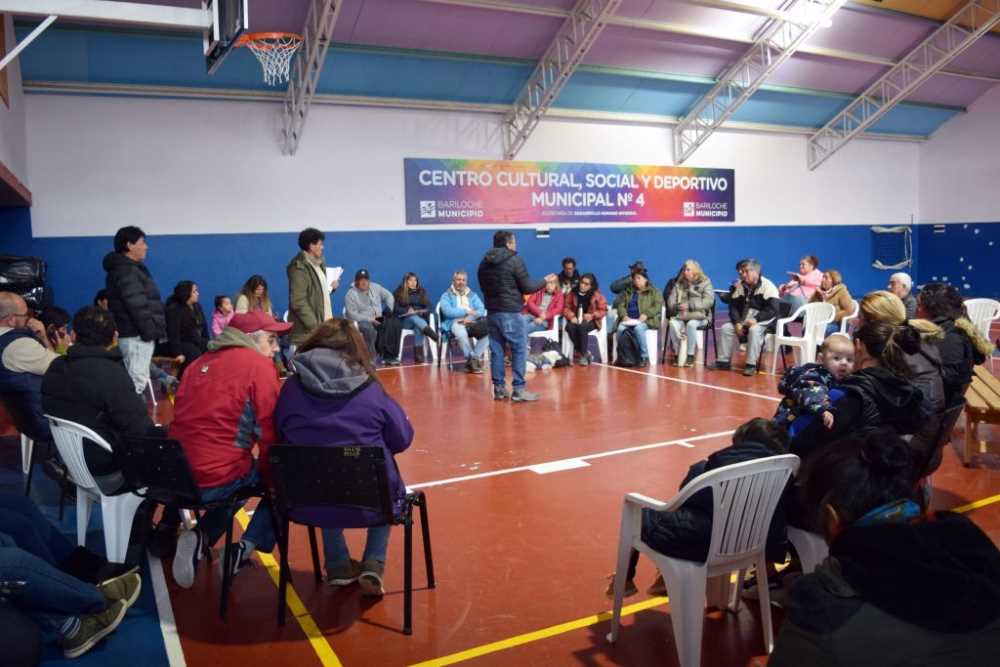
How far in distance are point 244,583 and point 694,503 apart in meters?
1.90

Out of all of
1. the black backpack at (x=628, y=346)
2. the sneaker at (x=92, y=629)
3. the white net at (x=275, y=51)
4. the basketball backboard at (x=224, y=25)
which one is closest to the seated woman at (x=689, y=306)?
the black backpack at (x=628, y=346)

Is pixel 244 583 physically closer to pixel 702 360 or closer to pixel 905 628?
pixel 905 628

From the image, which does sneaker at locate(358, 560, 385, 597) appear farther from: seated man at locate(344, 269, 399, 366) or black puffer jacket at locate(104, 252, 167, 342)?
seated man at locate(344, 269, 399, 366)

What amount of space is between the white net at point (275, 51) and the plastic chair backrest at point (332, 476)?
5592mm

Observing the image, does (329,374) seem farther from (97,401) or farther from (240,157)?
(240,157)

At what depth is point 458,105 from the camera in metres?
11.5

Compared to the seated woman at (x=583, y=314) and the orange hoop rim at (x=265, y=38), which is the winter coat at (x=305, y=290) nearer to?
the orange hoop rim at (x=265, y=38)

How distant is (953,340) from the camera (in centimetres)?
377

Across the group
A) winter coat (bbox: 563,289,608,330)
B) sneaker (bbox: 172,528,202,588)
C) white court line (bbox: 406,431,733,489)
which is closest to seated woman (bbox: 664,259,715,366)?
winter coat (bbox: 563,289,608,330)

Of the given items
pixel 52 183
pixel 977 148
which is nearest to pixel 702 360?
pixel 52 183

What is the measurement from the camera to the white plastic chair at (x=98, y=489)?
314 cm

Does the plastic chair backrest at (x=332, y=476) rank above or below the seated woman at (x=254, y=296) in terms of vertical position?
below

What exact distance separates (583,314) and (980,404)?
5033mm

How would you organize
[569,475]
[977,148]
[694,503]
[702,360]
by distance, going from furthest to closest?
[977,148]
[702,360]
[569,475]
[694,503]
